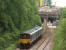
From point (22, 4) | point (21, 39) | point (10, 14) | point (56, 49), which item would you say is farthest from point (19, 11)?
point (56, 49)

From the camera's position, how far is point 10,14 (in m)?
22.3

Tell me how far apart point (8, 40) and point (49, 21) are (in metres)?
24.8

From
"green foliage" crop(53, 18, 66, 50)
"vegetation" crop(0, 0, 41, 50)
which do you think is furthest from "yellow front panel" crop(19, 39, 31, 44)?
"green foliage" crop(53, 18, 66, 50)

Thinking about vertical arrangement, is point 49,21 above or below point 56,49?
below

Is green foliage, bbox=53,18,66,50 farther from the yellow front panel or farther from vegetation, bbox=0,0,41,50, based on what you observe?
the yellow front panel

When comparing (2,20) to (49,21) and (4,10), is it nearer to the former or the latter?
(4,10)

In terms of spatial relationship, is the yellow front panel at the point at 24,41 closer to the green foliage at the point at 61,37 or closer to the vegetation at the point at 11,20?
the vegetation at the point at 11,20

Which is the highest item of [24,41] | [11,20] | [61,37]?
[61,37]

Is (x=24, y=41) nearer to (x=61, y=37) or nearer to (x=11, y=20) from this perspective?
(x=11, y=20)

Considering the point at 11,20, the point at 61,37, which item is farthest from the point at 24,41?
the point at 61,37

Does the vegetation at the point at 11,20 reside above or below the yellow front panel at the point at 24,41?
above

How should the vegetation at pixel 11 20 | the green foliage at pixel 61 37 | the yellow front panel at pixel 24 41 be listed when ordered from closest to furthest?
the green foliage at pixel 61 37
the vegetation at pixel 11 20
the yellow front panel at pixel 24 41

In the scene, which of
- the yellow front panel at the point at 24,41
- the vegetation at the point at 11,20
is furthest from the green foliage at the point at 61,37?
the yellow front panel at the point at 24,41

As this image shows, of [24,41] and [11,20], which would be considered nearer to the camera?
[24,41]
